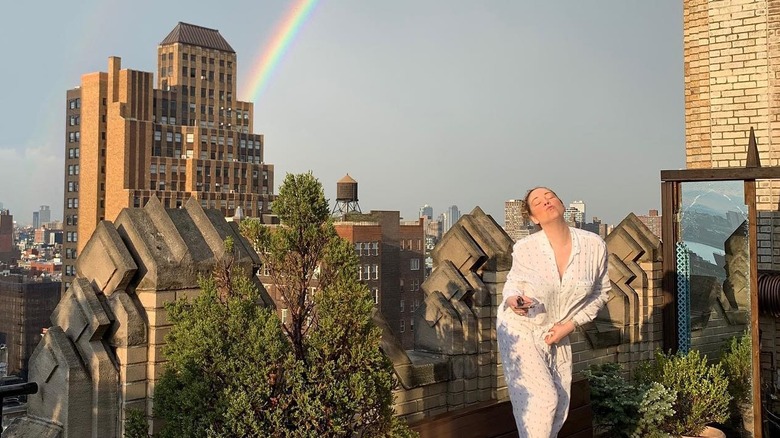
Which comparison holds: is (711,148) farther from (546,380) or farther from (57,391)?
(57,391)

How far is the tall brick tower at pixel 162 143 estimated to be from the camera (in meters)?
142

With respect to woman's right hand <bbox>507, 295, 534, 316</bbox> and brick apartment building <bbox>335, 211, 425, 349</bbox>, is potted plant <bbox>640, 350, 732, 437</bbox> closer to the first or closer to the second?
woman's right hand <bbox>507, 295, 534, 316</bbox>

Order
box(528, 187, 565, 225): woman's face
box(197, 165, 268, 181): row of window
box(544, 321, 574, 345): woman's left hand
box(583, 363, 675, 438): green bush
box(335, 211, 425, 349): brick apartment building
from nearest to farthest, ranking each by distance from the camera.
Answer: box(544, 321, 574, 345): woman's left hand → box(528, 187, 565, 225): woman's face → box(583, 363, 675, 438): green bush → box(335, 211, 425, 349): brick apartment building → box(197, 165, 268, 181): row of window

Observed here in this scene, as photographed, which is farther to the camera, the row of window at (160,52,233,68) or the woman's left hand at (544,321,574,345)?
the row of window at (160,52,233,68)

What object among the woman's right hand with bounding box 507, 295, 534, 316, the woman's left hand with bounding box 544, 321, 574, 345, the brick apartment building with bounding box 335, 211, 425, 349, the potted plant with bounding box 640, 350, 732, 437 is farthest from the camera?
the brick apartment building with bounding box 335, 211, 425, 349

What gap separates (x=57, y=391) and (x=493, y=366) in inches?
187

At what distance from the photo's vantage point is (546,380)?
5434 millimetres

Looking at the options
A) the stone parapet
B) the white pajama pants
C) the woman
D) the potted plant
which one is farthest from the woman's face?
the potted plant

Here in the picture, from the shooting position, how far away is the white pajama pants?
5410 millimetres

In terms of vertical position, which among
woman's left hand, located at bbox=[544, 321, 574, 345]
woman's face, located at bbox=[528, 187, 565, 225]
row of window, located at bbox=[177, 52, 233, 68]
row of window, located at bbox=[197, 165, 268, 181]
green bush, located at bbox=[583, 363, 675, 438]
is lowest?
green bush, located at bbox=[583, 363, 675, 438]

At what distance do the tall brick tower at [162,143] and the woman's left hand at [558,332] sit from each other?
13070cm

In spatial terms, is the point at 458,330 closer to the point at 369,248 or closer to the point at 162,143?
the point at 369,248

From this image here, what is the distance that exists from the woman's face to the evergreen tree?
4.51 feet

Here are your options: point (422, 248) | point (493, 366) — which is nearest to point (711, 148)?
point (493, 366)
